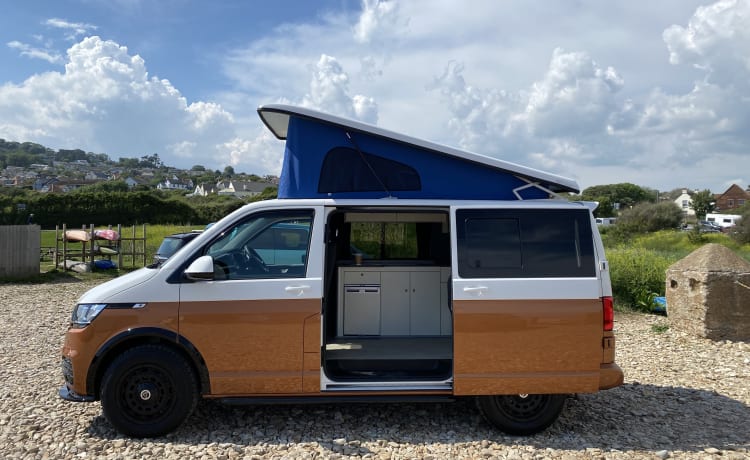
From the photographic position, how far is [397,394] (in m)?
4.84

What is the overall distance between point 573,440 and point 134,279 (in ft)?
13.6

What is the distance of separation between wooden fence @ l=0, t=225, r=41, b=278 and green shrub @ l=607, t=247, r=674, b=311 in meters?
16.6

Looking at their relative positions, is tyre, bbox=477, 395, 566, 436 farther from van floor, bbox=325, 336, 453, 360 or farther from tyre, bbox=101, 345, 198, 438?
tyre, bbox=101, 345, 198, 438

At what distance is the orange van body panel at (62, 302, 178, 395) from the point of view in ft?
15.5

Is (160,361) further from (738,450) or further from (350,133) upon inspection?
(738,450)

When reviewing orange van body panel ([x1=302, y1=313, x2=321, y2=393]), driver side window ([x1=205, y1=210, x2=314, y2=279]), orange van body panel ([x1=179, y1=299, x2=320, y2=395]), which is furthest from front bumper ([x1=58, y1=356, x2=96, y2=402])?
orange van body panel ([x1=302, y1=313, x2=321, y2=393])

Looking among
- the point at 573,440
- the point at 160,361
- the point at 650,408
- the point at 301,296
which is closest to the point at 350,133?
the point at 301,296

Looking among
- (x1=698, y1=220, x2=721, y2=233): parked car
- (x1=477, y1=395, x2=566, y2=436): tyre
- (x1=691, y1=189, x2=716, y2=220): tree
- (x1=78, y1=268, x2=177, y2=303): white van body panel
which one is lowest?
(x1=477, y1=395, x2=566, y2=436): tyre

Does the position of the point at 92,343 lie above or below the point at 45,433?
above

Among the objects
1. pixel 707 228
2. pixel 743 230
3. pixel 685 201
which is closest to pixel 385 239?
pixel 743 230

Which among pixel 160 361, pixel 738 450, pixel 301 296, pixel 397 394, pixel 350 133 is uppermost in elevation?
pixel 350 133

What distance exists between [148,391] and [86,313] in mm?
862

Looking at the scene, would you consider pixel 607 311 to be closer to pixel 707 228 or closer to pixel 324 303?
pixel 324 303

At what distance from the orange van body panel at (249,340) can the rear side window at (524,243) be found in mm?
1470
